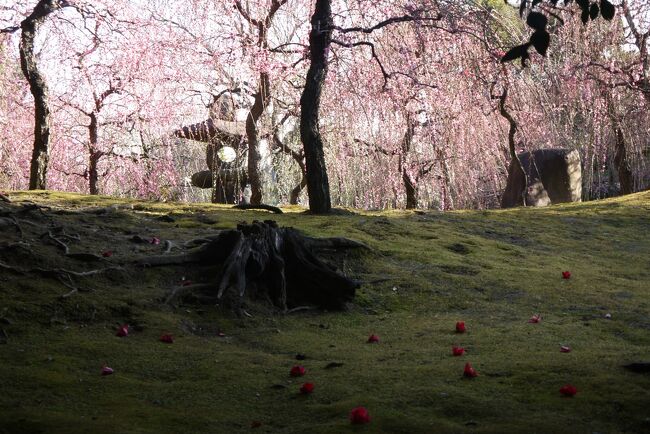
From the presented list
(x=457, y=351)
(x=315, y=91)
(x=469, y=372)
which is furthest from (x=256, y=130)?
(x=469, y=372)

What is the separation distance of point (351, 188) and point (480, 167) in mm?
2531

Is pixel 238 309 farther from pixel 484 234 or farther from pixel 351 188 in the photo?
pixel 351 188

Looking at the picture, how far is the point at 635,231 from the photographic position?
10.2m

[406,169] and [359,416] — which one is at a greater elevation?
[406,169]

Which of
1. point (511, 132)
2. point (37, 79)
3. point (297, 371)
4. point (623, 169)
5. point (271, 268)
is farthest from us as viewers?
point (623, 169)

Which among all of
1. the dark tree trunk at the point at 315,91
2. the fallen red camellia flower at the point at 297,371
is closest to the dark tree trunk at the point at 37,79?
the dark tree trunk at the point at 315,91

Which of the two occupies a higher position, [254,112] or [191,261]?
[254,112]

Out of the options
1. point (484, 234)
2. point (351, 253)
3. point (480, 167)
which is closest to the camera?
point (351, 253)

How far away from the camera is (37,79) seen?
9.97m

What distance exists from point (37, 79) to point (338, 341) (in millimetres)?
6737

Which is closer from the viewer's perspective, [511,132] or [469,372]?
[469,372]

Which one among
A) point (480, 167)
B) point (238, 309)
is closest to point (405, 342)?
point (238, 309)

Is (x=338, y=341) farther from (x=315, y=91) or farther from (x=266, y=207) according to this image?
(x=266, y=207)

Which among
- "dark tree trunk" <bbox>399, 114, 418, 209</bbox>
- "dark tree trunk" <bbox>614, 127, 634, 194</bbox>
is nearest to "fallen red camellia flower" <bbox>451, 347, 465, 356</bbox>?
"dark tree trunk" <bbox>399, 114, 418, 209</bbox>
